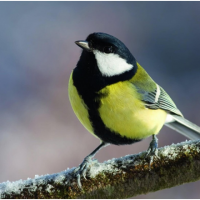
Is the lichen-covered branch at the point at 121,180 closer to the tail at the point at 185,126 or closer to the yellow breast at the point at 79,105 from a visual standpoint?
the yellow breast at the point at 79,105

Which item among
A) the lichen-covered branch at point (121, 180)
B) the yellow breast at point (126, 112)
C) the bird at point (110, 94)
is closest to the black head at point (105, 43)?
the bird at point (110, 94)

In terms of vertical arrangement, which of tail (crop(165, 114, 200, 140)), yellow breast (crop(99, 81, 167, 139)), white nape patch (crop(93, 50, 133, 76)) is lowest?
yellow breast (crop(99, 81, 167, 139))

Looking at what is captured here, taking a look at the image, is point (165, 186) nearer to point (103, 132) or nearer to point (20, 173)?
point (103, 132)

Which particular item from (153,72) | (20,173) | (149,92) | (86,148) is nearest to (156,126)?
(149,92)

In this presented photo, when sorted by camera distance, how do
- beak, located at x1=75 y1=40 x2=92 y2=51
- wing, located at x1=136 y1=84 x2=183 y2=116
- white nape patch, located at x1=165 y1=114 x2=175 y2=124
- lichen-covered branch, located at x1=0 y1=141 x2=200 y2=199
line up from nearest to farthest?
1. lichen-covered branch, located at x1=0 y1=141 x2=200 y2=199
2. beak, located at x1=75 y1=40 x2=92 y2=51
3. wing, located at x1=136 y1=84 x2=183 y2=116
4. white nape patch, located at x1=165 y1=114 x2=175 y2=124

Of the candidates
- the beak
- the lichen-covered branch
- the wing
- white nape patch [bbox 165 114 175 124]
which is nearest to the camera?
the lichen-covered branch

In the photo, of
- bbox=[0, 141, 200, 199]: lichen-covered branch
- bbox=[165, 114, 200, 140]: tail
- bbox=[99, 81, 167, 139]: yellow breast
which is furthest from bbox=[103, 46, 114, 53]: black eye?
bbox=[165, 114, 200, 140]: tail

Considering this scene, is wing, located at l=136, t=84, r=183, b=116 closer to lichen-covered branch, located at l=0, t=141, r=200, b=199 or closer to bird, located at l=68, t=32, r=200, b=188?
bird, located at l=68, t=32, r=200, b=188
